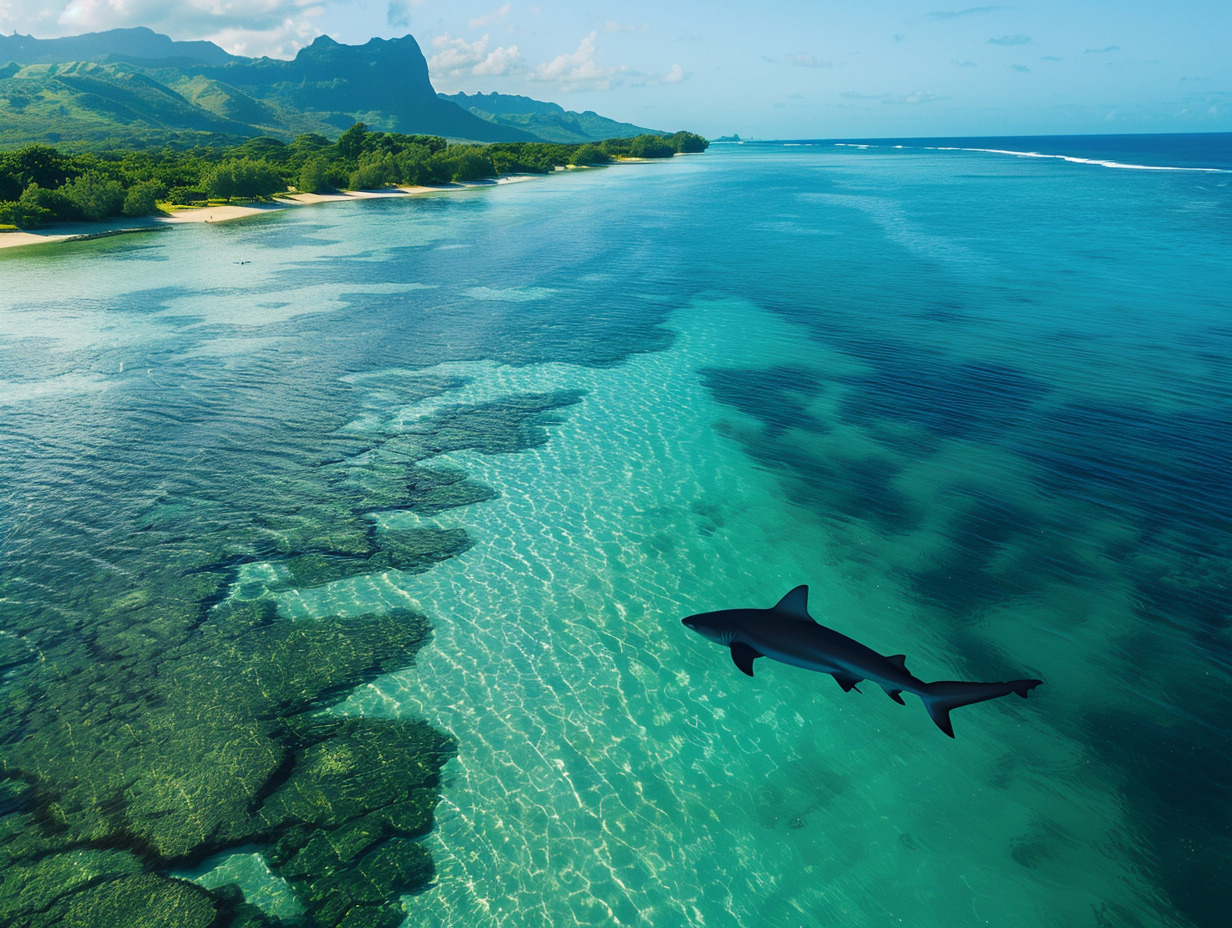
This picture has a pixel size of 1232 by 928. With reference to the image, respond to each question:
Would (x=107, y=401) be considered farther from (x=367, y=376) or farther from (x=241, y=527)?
(x=241, y=527)

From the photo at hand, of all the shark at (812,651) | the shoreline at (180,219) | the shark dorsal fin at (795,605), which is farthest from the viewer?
the shoreline at (180,219)

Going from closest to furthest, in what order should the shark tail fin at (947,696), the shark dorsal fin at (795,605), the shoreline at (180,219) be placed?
the shark tail fin at (947,696)
the shark dorsal fin at (795,605)
the shoreline at (180,219)

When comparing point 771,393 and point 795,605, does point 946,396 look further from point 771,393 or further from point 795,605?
point 795,605

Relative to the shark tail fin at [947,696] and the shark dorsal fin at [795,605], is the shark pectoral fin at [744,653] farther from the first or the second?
the shark tail fin at [947,696]

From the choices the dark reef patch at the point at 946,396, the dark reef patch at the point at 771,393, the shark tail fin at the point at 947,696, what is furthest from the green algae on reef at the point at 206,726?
the dark reef patch at the point at 946,396

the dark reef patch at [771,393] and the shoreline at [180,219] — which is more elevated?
the shoreline at [180,219]

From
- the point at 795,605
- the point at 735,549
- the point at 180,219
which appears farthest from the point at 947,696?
the point at 180,219

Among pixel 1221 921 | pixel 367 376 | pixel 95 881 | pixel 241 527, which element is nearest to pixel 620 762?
pixel 95 881
